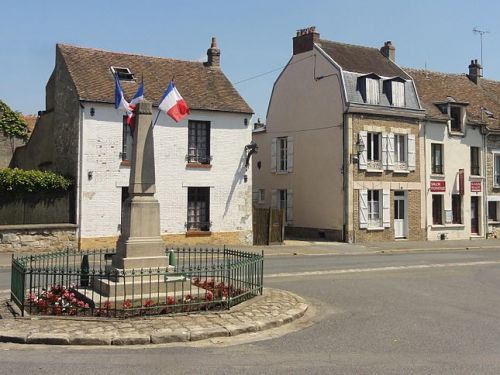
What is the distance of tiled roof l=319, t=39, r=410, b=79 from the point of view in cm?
2766

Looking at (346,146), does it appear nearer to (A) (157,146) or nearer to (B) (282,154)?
(B) (282,154)

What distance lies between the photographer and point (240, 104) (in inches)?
949

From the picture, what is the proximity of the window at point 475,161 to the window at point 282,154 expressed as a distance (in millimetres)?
10894

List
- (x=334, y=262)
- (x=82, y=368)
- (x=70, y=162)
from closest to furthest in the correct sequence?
(x=82, y=368) → (x=334, y=262) → (x=70, y=162)

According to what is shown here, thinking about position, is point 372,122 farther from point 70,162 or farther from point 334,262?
point 70,162

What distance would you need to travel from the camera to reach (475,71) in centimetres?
3475

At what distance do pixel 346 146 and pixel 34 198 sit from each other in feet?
48.0

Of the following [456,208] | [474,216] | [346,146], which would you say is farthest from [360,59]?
[474,216]

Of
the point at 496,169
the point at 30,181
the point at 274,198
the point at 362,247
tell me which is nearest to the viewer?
the point at 30,181

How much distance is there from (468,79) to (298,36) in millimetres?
13062

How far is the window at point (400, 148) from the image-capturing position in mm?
27995

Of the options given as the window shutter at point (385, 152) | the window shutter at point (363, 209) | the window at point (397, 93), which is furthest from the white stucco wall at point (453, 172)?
the window shutter at point (363, 209)

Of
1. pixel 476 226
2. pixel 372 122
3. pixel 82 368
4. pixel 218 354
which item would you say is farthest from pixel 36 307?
pixel 476 226

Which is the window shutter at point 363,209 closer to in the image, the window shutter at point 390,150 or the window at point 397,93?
the window shutter at point 390,150
